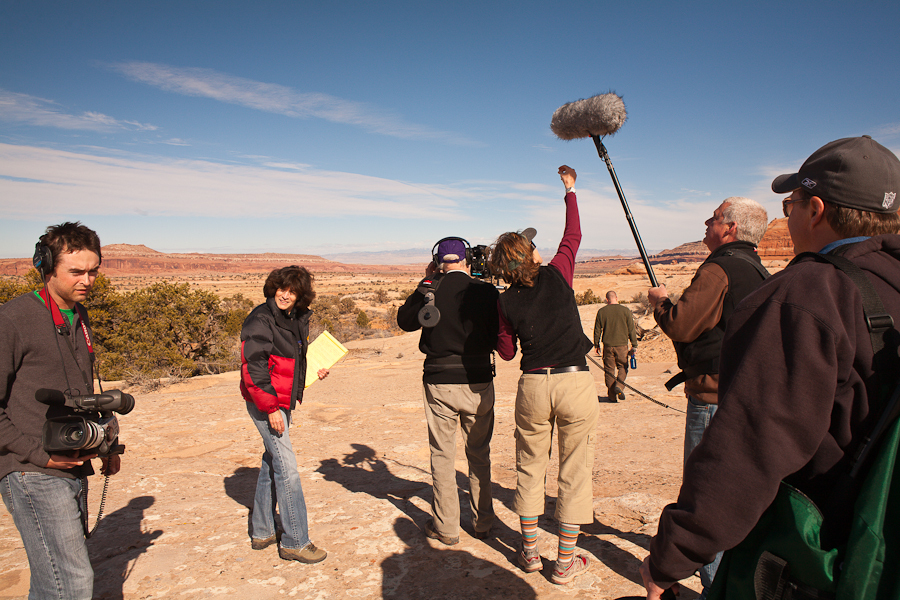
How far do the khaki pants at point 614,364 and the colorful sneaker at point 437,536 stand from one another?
574 cm

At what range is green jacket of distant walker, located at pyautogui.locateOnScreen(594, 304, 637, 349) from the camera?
924 centimetres

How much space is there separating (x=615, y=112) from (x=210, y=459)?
6.12 meters

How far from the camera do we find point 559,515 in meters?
3.40

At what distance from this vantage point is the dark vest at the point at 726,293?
2.77 m

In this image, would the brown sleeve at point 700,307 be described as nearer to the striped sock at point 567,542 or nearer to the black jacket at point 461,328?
the black jacket at point 461,328

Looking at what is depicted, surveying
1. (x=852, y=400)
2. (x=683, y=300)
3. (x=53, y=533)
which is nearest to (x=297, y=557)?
(x=53, y=533)

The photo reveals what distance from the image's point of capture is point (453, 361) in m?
3.80

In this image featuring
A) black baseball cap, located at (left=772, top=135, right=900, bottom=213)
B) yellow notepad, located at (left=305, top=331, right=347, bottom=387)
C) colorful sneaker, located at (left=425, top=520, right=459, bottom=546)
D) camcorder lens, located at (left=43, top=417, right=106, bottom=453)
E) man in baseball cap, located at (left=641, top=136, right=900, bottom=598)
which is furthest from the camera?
yellow notepad, located at (left=305, top=331, right=347, bottom=387)

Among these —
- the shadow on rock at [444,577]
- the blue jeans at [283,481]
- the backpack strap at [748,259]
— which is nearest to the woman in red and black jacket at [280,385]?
the blue jeans at [283,481]

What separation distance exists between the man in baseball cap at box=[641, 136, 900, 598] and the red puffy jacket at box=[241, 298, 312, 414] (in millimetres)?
2913

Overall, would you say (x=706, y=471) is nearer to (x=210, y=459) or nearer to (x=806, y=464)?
(x=806, y=464)

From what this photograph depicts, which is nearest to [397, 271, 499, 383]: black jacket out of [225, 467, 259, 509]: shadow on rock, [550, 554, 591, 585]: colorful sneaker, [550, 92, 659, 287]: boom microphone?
[550, 92, 659, 287]: boom microphone

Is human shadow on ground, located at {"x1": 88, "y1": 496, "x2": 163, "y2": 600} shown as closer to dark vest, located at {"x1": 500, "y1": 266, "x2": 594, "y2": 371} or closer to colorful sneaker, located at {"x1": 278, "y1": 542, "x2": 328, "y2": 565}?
colorful sneaker, located at {"x1": 278, "y1": 542, "x2": 328, "y2": 565}

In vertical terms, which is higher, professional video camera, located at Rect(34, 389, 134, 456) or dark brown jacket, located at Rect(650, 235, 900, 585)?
dark brown jacket, located at Rect(650, 235, 900, 585)
